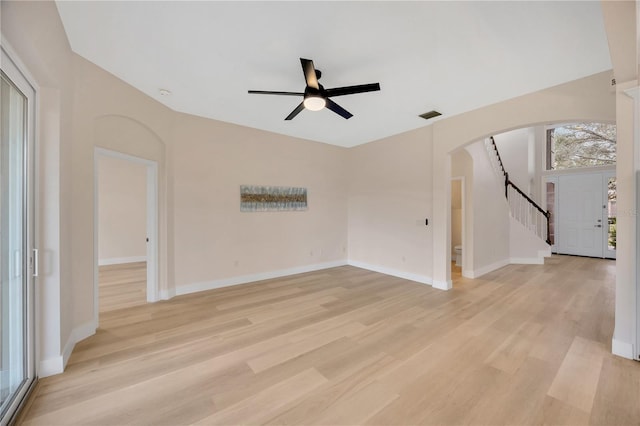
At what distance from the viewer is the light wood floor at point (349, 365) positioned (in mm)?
1703

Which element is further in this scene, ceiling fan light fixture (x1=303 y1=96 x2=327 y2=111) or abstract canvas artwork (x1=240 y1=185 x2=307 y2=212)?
abstract canvas artwork (x1=240 y1=185 x2=307 y2=212)

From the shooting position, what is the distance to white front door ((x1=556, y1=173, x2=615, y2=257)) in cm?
686

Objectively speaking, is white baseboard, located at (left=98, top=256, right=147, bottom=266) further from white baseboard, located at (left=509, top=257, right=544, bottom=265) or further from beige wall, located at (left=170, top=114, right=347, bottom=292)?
white baseboard, located at (left=509, top=257, right=544, bottom=265)

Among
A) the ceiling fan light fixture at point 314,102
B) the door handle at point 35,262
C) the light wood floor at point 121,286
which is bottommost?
the light wood floor at point 121,286

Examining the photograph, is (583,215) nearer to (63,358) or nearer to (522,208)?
(522,208)

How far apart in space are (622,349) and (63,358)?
512 centimetres

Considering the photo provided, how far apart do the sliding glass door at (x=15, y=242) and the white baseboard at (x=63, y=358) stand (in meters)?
0.12

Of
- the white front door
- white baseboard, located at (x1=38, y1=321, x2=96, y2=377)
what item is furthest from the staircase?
white baseboard, located at (x1=38, y1=321, x2=96, y2=377)

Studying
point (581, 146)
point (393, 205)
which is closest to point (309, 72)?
point (393, 205)

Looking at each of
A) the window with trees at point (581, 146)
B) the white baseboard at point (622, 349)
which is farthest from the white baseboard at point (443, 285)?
the window with trees at point (581, 146)

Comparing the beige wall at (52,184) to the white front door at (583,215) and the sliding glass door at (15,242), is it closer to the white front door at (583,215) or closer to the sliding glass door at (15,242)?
the sliding glass door at (15,242)

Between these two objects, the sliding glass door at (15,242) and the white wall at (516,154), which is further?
the white wall at (516,154)

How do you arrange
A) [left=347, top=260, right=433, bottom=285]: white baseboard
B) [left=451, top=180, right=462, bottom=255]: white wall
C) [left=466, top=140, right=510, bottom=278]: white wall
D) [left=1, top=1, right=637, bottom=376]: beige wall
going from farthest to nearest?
[left=451, top=180, right=462, bottom=255]: white wall, [left=466, top=140, right=510, bottom=278]: white wall, [left=347, top=260, right=433, bottom=285]: white baseboard, [left=1, top=1, right=637, bottom=376]: beige wall

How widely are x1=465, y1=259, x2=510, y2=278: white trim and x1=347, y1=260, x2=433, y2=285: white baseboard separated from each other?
1.10 m
